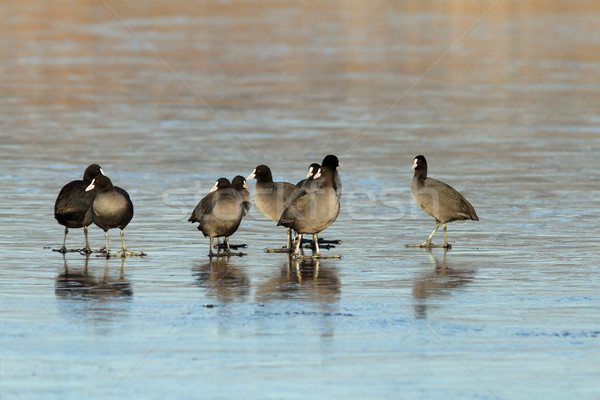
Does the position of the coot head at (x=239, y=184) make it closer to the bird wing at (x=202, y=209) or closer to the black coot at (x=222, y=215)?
the bird wing at (x=202, y=209)

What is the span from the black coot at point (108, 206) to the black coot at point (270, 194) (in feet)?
6.36

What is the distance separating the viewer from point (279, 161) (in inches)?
983

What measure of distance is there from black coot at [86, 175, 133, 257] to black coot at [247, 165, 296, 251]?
1.94 m

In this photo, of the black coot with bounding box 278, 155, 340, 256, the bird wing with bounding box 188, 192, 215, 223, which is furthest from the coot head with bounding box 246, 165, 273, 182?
the black coot with bounding box 278, 155, 340, 256

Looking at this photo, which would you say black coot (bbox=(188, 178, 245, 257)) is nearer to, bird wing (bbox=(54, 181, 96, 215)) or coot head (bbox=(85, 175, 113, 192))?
coot head (bbox=(85, 175, 113, 192))

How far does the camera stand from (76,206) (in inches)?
629

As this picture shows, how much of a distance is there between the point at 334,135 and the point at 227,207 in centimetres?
1385

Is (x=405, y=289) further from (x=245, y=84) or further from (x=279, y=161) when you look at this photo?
(x=245, y=84)

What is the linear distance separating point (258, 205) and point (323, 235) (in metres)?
1.36

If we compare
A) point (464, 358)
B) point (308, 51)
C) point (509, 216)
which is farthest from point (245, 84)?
point (464, 358)

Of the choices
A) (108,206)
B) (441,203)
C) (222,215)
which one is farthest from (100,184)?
(441,203)

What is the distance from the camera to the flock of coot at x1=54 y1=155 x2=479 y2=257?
50.8 ft

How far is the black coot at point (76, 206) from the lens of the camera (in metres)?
16.0

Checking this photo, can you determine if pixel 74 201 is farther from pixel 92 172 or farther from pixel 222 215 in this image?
pixel 222 215
